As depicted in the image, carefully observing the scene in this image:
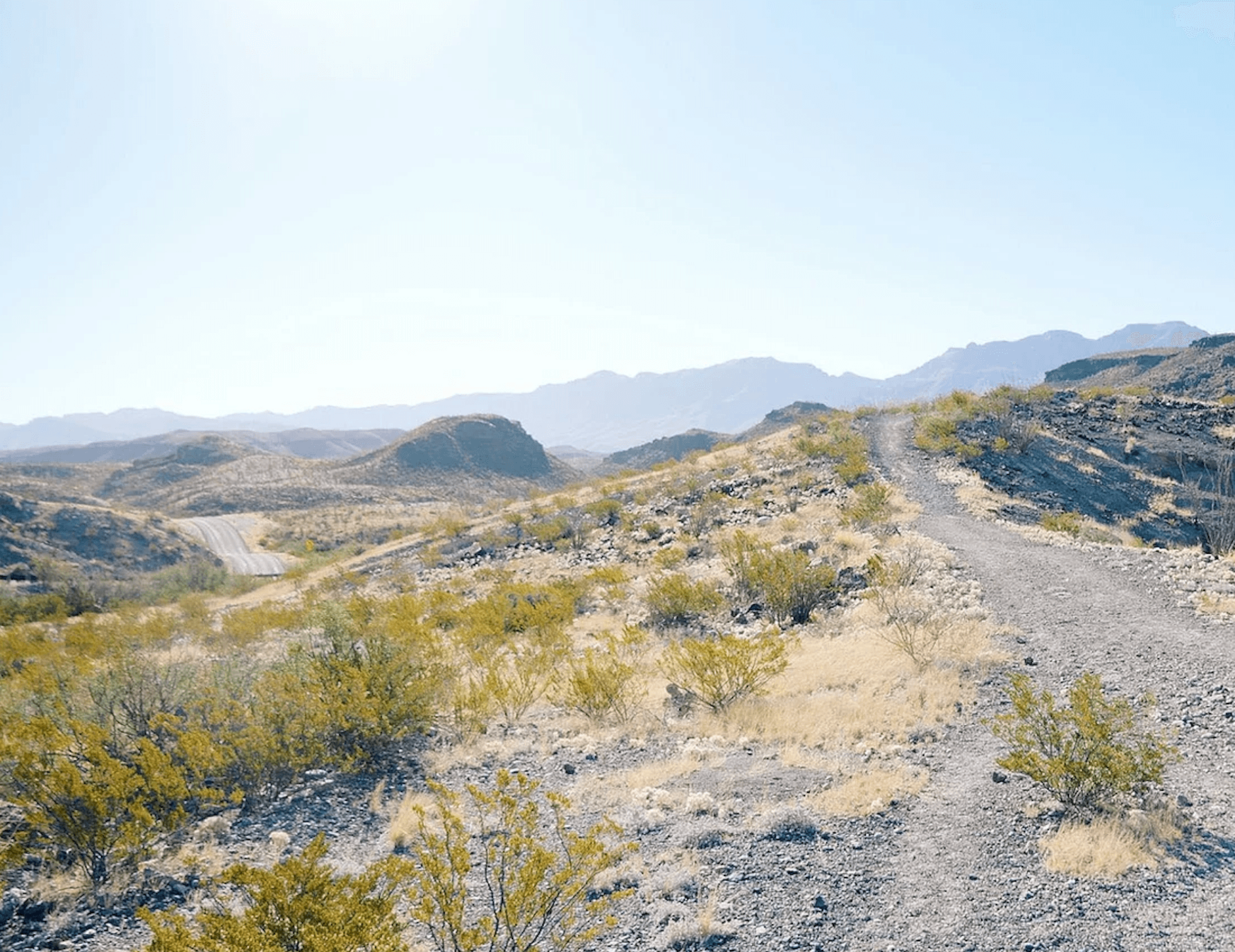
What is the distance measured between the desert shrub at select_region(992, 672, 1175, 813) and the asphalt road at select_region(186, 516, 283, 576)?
4139cm

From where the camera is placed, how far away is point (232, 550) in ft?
175

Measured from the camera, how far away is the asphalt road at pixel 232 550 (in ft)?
143

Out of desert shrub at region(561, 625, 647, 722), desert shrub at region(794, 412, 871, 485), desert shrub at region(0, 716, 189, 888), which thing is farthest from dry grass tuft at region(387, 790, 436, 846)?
desert shrub at region(794, 412, 871, 485)

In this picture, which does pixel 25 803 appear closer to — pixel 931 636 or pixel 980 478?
pixel 931 636

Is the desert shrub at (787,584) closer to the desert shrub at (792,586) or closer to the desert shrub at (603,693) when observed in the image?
the desert shrub at (792,586)

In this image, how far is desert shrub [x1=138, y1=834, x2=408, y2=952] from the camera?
3.16 meters

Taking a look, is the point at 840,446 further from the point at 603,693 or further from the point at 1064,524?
the point at 603,693

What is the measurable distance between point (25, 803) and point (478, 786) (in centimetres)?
400

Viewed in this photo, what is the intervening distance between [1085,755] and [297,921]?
618cm

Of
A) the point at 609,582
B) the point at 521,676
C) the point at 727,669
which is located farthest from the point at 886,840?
the point at 609,582

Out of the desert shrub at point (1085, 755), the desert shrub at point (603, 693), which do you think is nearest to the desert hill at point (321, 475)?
the desert shrub at point (603, 693)

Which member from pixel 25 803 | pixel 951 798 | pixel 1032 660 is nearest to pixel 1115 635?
pixel 1032 660

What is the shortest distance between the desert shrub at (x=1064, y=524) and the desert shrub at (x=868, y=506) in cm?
417

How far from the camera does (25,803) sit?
218 inches
